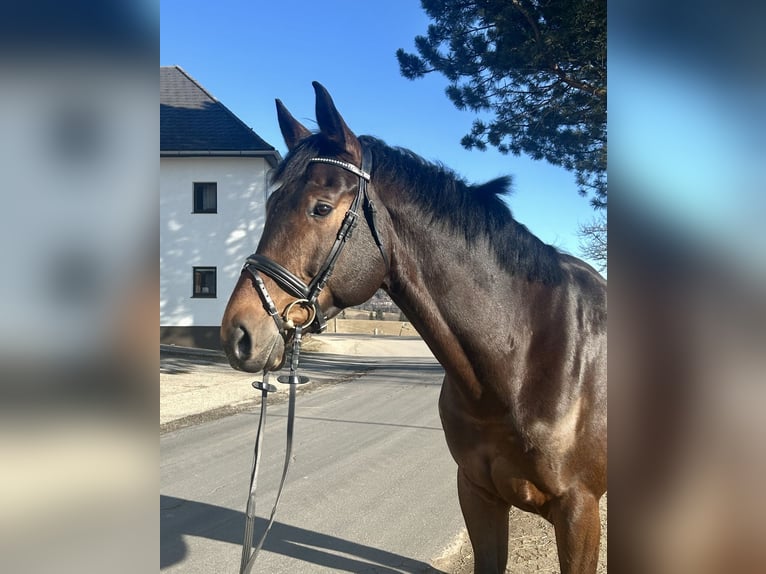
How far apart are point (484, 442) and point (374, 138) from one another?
1.24m

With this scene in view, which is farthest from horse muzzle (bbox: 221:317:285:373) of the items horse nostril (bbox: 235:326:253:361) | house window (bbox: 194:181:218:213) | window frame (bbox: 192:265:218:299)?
house window (bbox: 194:181:218:213)

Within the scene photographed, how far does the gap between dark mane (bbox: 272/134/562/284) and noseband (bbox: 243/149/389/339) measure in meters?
0.08

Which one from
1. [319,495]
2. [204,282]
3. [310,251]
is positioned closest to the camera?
[310,251]

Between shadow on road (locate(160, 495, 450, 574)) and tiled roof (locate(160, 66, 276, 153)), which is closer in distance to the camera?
shadow on road (locate(160, 495, 450, 574))

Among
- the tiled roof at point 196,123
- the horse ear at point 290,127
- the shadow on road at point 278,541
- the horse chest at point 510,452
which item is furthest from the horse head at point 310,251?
the tiled roof at point 196,123

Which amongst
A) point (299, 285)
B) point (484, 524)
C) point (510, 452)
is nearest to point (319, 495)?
point (484, 524)

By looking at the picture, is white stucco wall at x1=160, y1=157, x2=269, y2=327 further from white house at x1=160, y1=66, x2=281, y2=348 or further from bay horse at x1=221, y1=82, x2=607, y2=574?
bay horse at x1=221, y1=82, x2=607, y2=574

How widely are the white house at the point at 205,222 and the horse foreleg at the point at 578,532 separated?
16012 millimetres

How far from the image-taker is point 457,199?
186cm

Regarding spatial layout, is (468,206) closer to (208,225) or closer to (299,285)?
(299,285)

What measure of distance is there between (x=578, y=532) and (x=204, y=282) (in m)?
17.2

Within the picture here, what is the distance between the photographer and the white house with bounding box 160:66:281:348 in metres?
17.0
